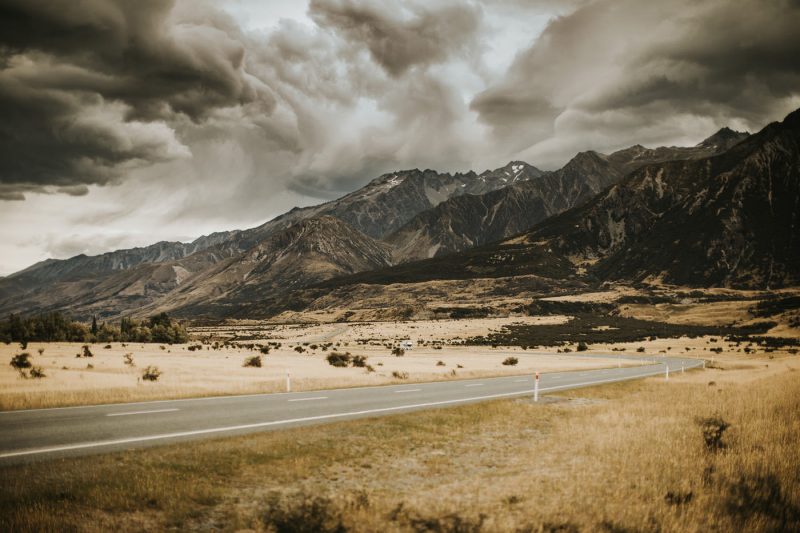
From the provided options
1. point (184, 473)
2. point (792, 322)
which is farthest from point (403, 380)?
point (792, 322)

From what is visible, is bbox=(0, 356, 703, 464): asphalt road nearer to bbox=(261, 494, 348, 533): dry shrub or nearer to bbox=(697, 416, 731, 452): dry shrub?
bbox=(261, 494, 348, 533): dry shrub

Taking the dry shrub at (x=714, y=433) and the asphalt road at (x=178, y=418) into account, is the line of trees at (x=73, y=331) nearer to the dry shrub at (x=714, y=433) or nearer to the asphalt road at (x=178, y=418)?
the asphalt road at (x=178, y=418)

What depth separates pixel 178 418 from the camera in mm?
14953

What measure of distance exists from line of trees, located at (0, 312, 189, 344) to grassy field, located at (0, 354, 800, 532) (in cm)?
8462

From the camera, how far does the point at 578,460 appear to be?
34.9ft

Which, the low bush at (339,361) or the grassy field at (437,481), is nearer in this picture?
the grassy field at (437,481)

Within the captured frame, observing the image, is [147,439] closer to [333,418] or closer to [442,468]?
[333,418]

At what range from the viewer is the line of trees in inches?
3145

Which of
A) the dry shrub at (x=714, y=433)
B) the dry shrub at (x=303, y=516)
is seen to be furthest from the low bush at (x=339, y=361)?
the dry shrub at (x=303, y=516)

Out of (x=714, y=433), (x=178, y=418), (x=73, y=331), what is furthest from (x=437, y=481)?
(x=73, y=331)

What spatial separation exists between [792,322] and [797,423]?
121624mm

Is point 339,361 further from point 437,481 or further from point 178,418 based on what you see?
point 437,481

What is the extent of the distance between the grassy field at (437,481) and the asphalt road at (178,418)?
148 cm

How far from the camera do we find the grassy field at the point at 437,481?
6930mm
